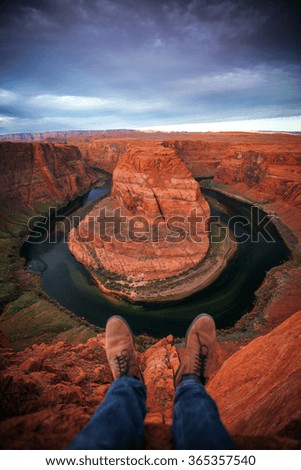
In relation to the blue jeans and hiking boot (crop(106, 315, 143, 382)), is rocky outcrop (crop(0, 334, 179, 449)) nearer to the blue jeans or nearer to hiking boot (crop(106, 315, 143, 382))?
the blue jeans

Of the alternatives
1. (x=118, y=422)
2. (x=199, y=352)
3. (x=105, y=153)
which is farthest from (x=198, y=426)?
(x=105, y=153)

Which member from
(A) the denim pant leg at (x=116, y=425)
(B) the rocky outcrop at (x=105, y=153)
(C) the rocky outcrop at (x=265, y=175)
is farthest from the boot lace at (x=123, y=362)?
(B) the rocky outcrop at (x=105, y=153)

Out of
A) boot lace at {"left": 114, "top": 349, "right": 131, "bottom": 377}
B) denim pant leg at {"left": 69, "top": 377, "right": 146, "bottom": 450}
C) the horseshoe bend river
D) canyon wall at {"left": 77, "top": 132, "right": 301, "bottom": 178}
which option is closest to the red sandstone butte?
the horseshoe bend river

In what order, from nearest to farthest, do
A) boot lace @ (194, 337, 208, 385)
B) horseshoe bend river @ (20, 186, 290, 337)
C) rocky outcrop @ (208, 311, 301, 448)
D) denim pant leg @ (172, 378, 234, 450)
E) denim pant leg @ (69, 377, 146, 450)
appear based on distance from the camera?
denim pant leg @ (69, 377, 146, 450), denim pant leg @ (172, 378, 234, 450), rocky outcrop @ (208, 311, 301, 448), boot lace @ (194, 337, 208, 385), horseshoe bend river @ (20, 186, 290, 337)

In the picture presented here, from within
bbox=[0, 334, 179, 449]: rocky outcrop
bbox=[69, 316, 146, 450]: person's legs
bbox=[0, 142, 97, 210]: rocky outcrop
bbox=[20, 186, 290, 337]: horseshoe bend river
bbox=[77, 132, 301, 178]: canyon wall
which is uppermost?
bbox=[77, 132, 301, 178]: canyon wall

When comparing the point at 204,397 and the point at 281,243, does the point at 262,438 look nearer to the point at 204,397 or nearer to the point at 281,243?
the point at 204,397

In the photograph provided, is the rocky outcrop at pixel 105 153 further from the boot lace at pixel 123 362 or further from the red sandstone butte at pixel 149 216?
the boot lace at pixel 123 362
